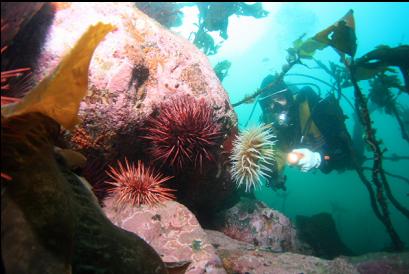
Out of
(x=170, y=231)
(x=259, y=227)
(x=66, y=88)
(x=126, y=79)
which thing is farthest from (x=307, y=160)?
(x=66, y=88)

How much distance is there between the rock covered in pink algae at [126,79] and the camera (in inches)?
150

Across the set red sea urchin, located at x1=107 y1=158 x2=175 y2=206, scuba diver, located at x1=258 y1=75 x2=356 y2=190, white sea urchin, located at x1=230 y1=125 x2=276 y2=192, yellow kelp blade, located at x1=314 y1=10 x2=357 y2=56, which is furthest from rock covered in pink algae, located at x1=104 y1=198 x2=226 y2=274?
yellow kelp blade, located at x1=314 y1=10 x2=357 y2=56

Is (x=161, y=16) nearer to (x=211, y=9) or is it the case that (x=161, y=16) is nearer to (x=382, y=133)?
(x=211, y=9)

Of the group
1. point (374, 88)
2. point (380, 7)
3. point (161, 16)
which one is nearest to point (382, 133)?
point (380, 7)

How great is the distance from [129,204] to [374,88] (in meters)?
10.3

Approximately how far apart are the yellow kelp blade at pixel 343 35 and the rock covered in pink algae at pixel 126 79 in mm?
3857

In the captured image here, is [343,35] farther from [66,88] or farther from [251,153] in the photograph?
[66,88]

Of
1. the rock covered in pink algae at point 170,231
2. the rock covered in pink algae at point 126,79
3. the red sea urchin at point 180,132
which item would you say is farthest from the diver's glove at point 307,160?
the rock covered in pink algae at point 170,231

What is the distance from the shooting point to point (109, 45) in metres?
4.07

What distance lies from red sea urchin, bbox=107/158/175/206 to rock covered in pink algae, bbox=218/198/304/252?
3105 mm

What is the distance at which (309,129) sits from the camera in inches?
358

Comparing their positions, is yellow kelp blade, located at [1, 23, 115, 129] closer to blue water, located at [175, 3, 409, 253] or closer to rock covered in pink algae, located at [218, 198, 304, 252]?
rock covered in pink algae, located at [218, 198, 304, 252]

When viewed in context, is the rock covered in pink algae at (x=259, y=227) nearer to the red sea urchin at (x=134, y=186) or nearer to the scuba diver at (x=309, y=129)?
the scuba diver at (x=309, y=129)

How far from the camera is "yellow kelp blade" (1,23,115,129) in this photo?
75.5 inches
